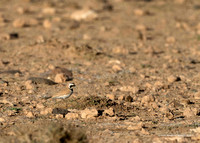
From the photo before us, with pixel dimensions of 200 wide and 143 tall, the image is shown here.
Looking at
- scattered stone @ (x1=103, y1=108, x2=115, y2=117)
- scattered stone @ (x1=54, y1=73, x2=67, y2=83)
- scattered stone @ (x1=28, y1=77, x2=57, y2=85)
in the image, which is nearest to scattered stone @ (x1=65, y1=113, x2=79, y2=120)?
scattered stone @ (x1=103, y1=108, x2=115, y2=117)

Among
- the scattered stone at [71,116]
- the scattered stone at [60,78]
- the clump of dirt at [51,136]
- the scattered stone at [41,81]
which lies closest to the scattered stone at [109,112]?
the scattered stone at [71,116]

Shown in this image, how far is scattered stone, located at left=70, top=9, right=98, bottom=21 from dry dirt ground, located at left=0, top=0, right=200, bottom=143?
0.14ft

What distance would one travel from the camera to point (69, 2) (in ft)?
75.3

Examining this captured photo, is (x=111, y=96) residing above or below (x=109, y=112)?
above

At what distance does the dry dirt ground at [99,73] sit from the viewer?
774 centimetres

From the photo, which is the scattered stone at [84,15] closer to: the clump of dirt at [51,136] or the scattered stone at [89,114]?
the scattered stone at [89,114]

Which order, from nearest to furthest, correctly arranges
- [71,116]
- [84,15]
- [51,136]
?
[51,136], [71,116], [84,15]

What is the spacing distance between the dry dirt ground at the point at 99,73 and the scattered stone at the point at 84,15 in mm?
41

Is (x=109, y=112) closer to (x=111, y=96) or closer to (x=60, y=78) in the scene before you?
(x=111, y=96)

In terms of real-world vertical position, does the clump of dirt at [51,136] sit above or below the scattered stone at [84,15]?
below

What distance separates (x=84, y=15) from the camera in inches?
778

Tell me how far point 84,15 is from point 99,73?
319 inches

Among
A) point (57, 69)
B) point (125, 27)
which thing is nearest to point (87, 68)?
point (57, 69)

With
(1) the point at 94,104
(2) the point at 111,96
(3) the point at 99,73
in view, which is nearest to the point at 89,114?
(1) the point at 94,104
